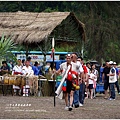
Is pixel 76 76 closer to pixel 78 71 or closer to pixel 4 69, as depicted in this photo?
pixel 78 71

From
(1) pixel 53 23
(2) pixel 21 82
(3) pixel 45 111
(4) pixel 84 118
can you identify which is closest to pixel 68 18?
(1) pixel 53 23

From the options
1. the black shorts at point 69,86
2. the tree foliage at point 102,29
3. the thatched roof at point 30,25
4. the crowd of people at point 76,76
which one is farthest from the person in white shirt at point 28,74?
the tree foliage at point 102,29

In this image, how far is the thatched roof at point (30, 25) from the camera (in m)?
27.5

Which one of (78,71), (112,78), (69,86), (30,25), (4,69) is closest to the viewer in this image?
(69,86)

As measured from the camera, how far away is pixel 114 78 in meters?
24.6

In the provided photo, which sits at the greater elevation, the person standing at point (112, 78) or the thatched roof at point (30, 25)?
the thatched roof at point (30, 25)

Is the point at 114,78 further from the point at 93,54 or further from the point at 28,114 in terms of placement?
the point at 93,54

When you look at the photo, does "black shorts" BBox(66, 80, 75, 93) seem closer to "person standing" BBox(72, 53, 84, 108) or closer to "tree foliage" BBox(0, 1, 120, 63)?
"person standing" BBox(72, 53, 84, 108)

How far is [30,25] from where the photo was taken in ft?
93.8

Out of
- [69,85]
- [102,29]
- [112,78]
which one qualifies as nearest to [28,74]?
[112,78]

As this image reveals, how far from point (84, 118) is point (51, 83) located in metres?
11.2

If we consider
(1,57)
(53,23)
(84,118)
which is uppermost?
(53,23)

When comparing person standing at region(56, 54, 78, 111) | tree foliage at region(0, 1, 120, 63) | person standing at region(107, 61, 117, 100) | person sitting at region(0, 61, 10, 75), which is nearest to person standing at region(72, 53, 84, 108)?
person standing at region(56, 54, 78, 111)

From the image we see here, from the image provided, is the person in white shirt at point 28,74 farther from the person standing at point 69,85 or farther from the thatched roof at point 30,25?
the person standing at point 69,85
